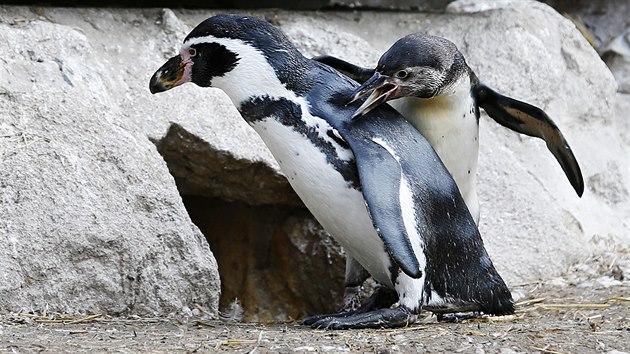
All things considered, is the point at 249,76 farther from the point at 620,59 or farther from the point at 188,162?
the point at 620,59

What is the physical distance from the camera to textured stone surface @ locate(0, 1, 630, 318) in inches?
129

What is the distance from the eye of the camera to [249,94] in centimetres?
309

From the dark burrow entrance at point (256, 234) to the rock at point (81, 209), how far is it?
1.19 ft

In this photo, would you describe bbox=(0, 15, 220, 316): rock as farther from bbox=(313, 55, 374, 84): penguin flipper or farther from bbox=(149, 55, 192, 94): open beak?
bbox=(313, 55, 374, 84): penguin flipper

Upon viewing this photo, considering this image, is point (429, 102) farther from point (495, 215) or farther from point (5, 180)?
point (5, 180)

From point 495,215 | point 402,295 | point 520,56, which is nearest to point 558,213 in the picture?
point 495,215

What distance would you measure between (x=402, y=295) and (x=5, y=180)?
1.24 meters

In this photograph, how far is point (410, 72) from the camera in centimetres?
309

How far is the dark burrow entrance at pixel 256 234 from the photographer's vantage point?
3.98 m

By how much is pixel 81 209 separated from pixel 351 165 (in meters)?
0.89

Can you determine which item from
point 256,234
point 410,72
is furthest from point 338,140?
point 256,234

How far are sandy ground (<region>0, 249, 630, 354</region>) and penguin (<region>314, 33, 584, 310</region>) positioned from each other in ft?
1.50

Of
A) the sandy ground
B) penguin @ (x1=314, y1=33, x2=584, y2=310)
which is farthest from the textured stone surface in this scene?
penguin @ (x1=314, y1=33, x2=584, y2=310)

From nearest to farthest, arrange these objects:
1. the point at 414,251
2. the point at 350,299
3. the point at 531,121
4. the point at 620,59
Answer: the point at 414,251 → the point at 350,299 → the point at 531,121 → the point at 620,59
